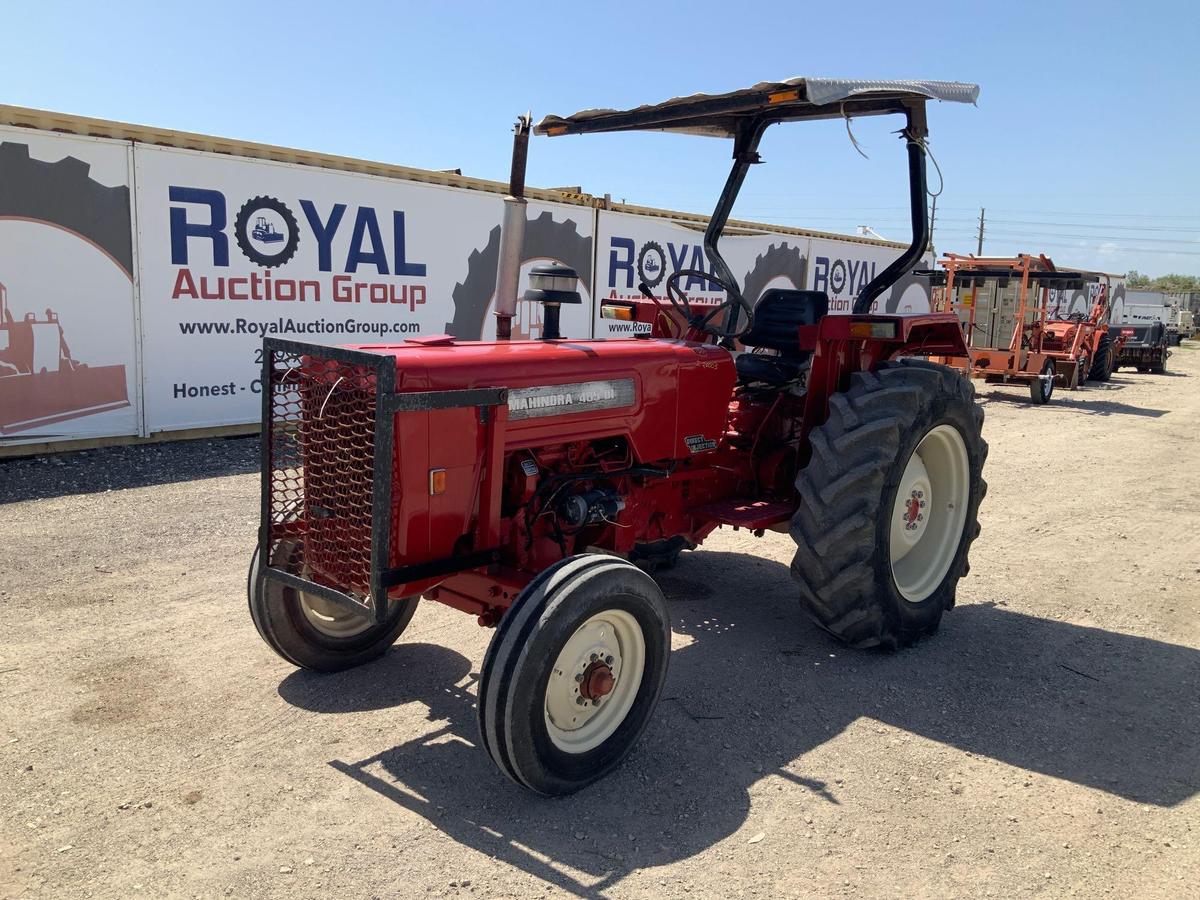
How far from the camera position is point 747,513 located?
14.4 ft

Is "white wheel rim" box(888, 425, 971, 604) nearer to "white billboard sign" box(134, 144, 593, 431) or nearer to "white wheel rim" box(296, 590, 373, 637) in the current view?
"white wheel rim" box(296, 590, 373, 637)

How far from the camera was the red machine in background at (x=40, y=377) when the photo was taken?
7.43 meters

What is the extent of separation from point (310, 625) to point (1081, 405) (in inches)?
579

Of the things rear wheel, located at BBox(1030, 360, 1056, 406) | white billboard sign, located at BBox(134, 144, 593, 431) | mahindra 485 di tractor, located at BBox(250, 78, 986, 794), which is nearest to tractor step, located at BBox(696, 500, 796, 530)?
mahindra 485 di tractor, located at BBox(250, 78, 986, 794)

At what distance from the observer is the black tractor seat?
4.88 meters

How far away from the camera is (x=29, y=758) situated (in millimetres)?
3170

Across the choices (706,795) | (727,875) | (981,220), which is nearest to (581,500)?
(706,795)

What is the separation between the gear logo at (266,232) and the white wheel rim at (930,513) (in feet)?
21.4

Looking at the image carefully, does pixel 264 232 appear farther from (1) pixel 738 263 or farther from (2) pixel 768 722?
(1) pixel 738 263

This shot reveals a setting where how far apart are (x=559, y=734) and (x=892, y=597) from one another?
1846 millimetres

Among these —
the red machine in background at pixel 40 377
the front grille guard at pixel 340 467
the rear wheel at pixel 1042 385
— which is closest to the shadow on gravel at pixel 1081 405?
the rear wheel at pixel 1042 385

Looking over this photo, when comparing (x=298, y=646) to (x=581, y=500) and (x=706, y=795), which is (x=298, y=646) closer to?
(x=581, y=500)

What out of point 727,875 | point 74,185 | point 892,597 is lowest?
point 727,875

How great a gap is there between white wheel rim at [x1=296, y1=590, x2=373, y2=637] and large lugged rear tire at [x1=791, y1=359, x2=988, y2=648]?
6.29ft
